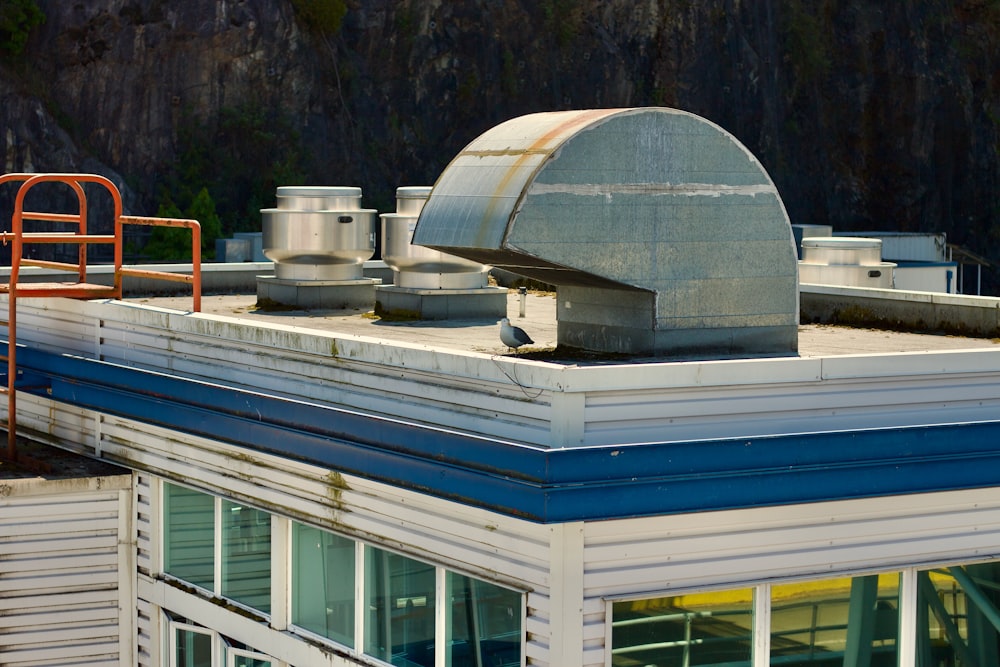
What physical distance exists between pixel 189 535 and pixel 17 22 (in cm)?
4358

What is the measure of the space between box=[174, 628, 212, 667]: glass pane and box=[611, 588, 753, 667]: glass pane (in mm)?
4914

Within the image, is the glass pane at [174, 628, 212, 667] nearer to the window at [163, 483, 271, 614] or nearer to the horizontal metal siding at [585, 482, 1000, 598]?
the window at [163, 483, 271, 614]

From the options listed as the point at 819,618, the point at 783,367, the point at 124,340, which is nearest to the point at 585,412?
the point at 783,367

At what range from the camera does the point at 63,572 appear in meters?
14.4

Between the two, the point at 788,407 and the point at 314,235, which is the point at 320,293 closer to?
the point at 314,235

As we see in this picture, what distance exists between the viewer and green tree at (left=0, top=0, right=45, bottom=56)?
53219 mm

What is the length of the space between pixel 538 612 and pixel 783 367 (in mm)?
2380

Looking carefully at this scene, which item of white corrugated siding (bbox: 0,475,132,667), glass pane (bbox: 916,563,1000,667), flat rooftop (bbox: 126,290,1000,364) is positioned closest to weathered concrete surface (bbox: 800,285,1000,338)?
flat rooftop (bbox: 126,290,1000,364)

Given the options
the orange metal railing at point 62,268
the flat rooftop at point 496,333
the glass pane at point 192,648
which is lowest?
the glass pane at point 192,648

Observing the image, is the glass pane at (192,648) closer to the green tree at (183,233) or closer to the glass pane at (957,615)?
the glass pane at (957,615)

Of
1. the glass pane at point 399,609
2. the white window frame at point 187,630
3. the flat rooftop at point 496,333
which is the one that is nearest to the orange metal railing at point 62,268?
the flat rooftop at point 496,333

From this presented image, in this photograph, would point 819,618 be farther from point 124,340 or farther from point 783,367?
point 124,340

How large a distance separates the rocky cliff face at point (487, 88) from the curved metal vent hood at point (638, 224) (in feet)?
139

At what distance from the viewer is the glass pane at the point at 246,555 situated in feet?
43.1
